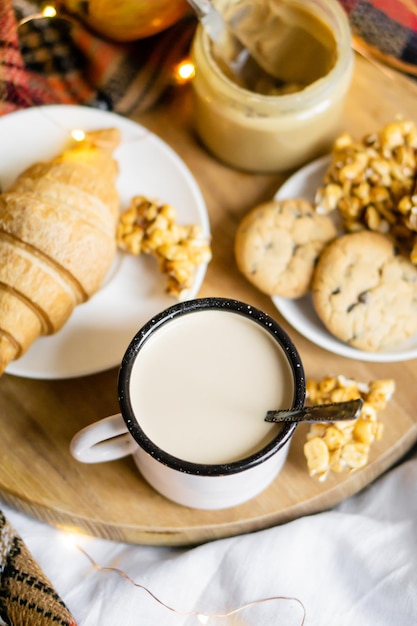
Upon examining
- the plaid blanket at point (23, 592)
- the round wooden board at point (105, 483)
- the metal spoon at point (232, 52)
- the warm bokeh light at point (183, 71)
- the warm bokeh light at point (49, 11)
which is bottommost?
the plaid blanket at point (23, 592)

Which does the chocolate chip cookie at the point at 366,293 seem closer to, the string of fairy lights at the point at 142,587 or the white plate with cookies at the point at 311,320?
the white plate with cookies at the point at 311,320

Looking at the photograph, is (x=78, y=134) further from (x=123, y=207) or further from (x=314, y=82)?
(x=314, y=82)

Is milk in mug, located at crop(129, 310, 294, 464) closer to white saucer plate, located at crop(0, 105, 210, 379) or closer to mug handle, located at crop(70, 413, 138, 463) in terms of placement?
mug handle, located at crop(70, 413, 138, 463)

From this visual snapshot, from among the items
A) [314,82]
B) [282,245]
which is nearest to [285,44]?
[314,82]

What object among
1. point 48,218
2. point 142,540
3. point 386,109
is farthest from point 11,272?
point 386,109

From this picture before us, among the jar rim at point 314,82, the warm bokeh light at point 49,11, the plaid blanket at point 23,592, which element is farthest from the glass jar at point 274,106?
the plaid blanket at point 23,592

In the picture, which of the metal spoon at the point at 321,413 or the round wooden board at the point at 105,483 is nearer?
the metal spoon at the point at 321,413
